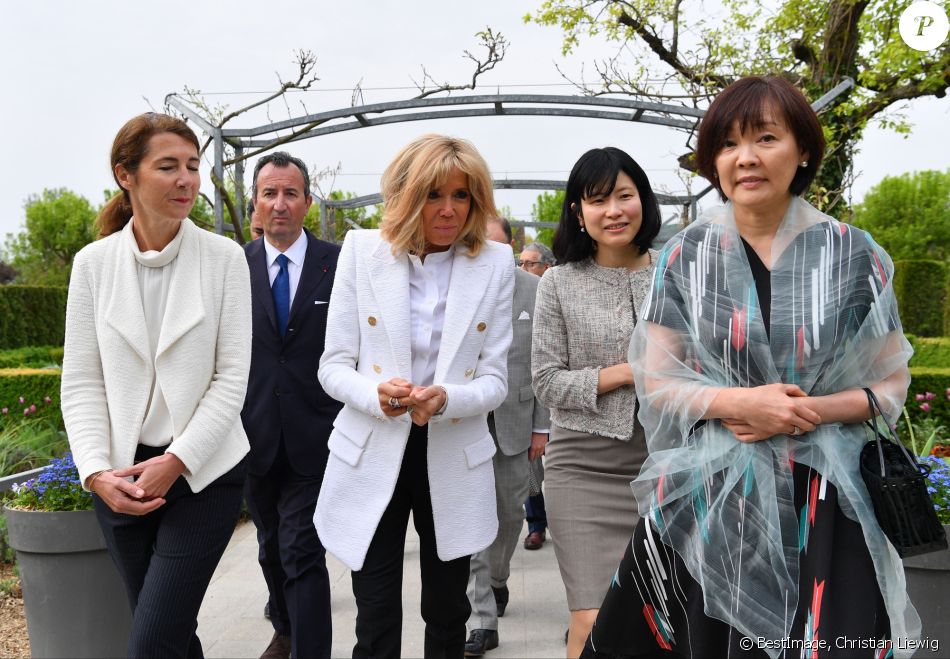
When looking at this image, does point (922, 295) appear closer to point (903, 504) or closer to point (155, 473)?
point (903, 504)

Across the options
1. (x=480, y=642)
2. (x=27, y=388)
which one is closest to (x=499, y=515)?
(x=480, y=642)

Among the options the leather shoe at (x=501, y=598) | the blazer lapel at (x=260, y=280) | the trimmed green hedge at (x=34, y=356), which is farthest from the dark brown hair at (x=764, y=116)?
the trimmed green hedge at (x=34, y=356)

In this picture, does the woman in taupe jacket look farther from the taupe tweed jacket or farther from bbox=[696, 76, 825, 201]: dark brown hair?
bbox=[696, 76, 825, 201]: dark brown hair

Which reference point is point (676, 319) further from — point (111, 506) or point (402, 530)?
point (111, 506)

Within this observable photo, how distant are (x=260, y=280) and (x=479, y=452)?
167 cm

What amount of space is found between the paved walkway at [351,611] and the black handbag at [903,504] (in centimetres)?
260

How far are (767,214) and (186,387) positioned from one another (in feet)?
6.14

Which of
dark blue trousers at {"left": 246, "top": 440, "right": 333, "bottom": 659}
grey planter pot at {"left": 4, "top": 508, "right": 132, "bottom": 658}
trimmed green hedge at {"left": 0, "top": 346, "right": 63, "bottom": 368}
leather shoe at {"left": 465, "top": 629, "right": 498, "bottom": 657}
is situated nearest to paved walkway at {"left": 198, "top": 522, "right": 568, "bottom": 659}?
leather shoe at {"left": 465, "top": 629, "right": 498, "bottom": 657}

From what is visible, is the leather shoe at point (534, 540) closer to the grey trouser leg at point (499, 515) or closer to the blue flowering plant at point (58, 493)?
the grey trouser leg at point (499, 515)

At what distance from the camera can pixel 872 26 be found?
10875 mm

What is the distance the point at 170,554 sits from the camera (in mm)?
2777

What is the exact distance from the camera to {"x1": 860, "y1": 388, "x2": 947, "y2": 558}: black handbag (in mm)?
2016

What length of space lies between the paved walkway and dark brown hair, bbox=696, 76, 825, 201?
283 centimetres

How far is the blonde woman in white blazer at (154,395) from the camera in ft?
9.05
